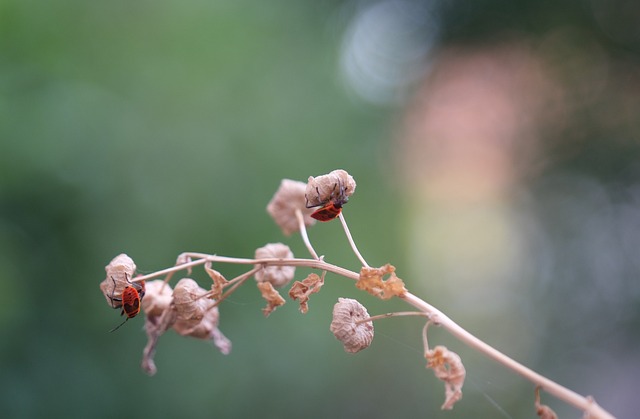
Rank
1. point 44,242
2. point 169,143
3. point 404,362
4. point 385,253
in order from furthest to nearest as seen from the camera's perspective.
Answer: point 404,362
point 385,253
point 169,143
point 44,242

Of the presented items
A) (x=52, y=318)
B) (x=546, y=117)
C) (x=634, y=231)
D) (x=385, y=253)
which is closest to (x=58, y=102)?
(x=52, y=318)

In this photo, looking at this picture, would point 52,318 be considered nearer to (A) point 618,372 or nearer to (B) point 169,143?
(B) point 169,143

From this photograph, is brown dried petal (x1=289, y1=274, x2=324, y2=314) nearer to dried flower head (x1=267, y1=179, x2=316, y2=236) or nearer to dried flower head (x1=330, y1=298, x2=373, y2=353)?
dried flower head (x1=330, y1=298, x2=373, y2=353)

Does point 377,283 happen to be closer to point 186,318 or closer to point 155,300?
point 186,318

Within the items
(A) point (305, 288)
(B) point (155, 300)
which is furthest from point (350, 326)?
(B) point (155, 300)

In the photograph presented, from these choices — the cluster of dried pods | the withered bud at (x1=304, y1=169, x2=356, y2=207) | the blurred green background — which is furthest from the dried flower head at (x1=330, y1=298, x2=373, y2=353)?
the blurred green background

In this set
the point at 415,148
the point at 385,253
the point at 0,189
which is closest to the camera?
the point at 0,189

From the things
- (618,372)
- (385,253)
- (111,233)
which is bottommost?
(111,233)
